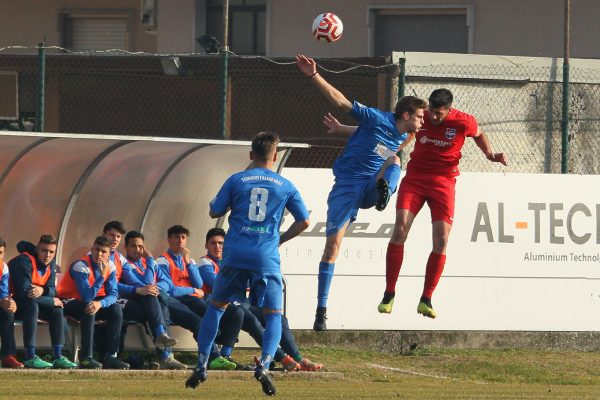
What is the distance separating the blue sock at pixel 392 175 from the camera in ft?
44.3

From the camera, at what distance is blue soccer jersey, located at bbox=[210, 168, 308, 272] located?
1244 cm

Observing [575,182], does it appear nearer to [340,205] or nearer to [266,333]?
[340,205]

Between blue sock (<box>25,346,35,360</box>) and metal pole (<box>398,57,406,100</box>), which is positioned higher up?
metal pole (<box>398,57,406,100</box>)

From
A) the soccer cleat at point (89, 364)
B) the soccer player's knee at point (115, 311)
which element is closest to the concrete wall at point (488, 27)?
the soccer player's knee at point (115, 311)

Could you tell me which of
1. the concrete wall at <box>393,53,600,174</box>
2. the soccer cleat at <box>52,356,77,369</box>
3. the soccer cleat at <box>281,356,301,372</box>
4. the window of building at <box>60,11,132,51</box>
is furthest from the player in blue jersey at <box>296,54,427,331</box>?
the window of building at <box>60,11,132,51</box>

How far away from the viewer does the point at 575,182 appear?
19.5 m

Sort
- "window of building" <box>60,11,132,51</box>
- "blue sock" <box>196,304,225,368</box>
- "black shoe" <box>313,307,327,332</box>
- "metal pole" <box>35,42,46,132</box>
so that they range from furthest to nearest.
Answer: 1. "window of building" <box>60,11,132,51</box>
2. "metal pole" <box>35,42,46,132</box>
3. "black shoe" <box>313,307,327,332</box>
4. "blue sock" <box>196,304,225,368</box>

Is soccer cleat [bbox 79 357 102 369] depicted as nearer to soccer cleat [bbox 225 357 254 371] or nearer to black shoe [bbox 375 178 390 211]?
soccer cleat [bbox 225 357 254 371]

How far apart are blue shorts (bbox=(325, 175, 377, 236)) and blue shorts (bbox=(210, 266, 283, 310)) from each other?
1393 millimetres

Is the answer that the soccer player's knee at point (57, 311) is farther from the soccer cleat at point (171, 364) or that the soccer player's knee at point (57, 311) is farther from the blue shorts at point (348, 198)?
the blue shorts at point (348, 198)

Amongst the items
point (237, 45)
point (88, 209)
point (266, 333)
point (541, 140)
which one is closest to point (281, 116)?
point (541, 140)

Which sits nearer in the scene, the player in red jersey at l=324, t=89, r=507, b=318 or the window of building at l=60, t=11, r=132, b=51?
the player in red jersey at l=324, t=89, r=507, b=318

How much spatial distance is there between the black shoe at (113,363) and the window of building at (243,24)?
1879cm

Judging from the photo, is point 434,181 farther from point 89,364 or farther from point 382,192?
point 89,364
